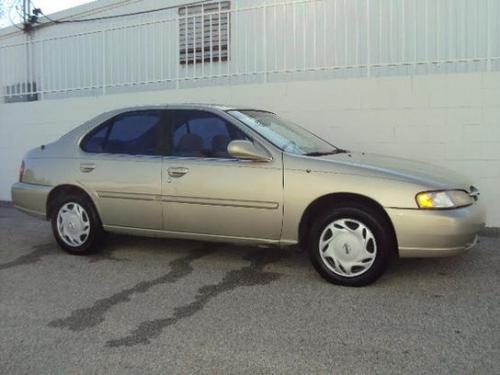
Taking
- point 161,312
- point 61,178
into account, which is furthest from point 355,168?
point 61,178

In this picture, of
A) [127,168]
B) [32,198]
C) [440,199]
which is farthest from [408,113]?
[32,198]

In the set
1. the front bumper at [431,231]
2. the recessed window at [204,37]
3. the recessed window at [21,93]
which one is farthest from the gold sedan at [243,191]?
the recessed window at [21,93]

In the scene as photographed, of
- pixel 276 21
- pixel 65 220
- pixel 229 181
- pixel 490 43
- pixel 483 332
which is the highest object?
pixel 276 21

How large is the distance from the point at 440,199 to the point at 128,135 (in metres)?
3.11

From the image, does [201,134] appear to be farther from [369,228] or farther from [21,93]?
[21,93]

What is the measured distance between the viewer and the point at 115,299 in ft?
15.4

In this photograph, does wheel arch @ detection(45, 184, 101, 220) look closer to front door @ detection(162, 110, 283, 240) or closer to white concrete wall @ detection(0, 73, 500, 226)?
front door @ detection(162, 110, 283, 240)

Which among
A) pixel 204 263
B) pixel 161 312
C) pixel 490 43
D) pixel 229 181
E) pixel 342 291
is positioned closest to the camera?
pixel 161 312

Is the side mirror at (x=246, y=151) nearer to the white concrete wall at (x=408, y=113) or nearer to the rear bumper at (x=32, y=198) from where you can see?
the rear bumper at (x=32, y=198)

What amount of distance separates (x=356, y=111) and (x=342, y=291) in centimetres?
342

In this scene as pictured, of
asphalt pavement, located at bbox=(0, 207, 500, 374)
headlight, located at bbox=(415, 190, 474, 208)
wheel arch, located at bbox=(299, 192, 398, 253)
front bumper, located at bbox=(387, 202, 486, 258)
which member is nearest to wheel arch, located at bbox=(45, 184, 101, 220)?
asphalt pavement, located at bbox=(0, 207, 500, 374)

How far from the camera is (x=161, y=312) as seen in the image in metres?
4.35

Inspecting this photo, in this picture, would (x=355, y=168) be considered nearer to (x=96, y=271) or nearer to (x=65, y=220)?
(x=96, y=271)

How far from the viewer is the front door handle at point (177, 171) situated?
545 centimetres
